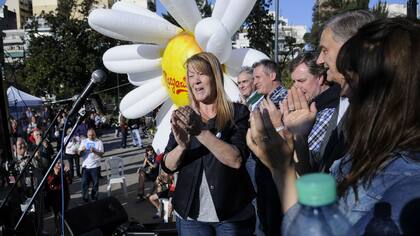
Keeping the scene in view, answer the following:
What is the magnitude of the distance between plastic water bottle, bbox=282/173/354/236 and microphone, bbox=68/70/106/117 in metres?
2.13

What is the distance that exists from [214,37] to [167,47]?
98 centimetres

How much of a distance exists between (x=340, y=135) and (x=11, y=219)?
2.72 meters

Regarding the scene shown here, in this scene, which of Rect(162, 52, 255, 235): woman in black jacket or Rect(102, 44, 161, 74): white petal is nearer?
Rect(162, 52, 255, 235): woman in black jacket

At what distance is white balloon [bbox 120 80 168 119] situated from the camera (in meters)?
5.47

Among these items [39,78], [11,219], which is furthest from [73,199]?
[39,78]

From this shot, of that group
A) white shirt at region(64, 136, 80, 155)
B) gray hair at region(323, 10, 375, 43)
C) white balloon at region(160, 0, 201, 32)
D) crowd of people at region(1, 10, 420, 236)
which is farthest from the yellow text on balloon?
white shirt at region(64, 136, 80, 155)

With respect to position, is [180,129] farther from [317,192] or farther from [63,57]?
[63,57]

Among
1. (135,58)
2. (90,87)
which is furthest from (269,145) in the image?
(135,58)

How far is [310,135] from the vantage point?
2.41m

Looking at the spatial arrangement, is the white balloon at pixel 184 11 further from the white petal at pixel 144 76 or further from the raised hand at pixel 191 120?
the raised hand at pixel 191 120

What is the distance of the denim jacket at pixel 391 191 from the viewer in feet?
2.81

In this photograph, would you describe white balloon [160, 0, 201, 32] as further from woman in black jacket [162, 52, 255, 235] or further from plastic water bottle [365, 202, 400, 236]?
plastic water bottle [365, 202, 400, 236]

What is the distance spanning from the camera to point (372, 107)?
981 millimetres

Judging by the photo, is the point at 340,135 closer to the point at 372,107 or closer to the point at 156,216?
the point at 372,107
